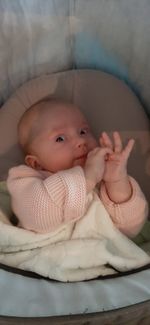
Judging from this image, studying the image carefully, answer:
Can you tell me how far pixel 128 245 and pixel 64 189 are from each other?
0.62 ft

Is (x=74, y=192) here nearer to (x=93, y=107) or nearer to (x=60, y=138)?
(x=60, y=138)

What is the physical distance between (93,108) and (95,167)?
35 centimetres

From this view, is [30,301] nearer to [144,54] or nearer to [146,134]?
[146,134]

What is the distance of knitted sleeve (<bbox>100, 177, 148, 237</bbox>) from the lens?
3.70 feet

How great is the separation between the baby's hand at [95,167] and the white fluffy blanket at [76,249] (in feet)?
0.23

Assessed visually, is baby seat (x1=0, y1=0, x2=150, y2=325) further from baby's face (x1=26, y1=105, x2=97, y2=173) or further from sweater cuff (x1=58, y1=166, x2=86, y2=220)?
sweater cuff (x1=58, y1=166, x2=86, y2=220)

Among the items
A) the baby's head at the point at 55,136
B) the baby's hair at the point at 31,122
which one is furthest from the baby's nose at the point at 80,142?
the baby's hair at the point at 31,122

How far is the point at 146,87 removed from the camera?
54.9 inches

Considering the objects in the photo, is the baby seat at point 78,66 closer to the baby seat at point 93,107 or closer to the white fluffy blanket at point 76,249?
the baby seat at point 93,107

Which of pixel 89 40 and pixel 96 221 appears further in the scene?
pixel 89 40

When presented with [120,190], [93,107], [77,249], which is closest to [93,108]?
[93,107]

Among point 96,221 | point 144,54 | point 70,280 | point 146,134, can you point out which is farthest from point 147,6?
point 70,280

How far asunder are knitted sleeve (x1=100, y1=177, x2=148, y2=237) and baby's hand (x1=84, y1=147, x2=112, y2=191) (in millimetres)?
64

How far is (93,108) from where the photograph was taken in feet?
4.63
